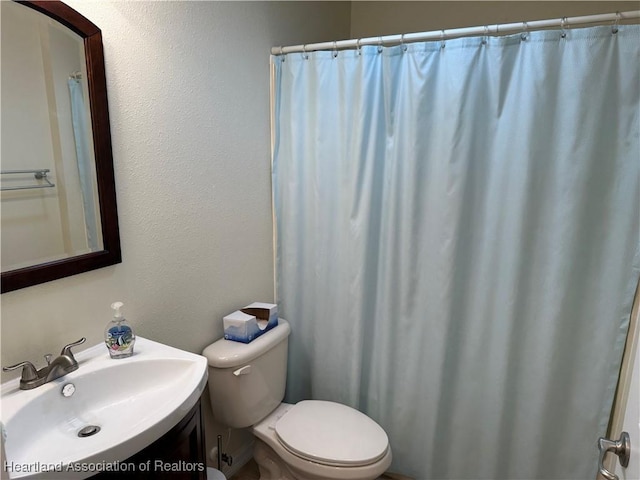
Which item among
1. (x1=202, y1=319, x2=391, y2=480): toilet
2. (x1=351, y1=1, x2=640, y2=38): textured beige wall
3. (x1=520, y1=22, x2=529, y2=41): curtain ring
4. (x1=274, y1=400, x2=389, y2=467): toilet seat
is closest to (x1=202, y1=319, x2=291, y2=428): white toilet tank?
(x1=202, y1=319, x2=391, y2=480): toilet

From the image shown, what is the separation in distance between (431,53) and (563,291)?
99 centimetres

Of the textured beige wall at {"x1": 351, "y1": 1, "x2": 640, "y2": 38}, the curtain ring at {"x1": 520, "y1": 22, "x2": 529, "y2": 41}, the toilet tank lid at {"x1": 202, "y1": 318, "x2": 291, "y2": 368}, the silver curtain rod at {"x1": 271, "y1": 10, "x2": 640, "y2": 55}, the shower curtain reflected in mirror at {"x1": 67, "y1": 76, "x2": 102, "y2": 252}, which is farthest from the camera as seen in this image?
the textured beige wall at {"x1": 351, "y1": 1, "x2": 640, "y2": 38}

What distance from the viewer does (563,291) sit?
5.12ft

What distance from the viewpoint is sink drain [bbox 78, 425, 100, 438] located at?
1106mm

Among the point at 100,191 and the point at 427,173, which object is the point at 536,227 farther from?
the point at 100,191

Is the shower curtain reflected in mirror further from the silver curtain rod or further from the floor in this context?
the floor

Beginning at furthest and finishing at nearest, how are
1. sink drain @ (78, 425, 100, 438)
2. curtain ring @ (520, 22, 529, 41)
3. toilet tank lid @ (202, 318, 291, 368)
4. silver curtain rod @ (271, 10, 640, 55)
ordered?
toilet tank lid @ (202, 318, 291, 368) → curtain ring @ (520, 22, 529, 41) → silver curtain rod @ (271, 10, 640, 55) → sink drain @ (78, 425, 100, 438)

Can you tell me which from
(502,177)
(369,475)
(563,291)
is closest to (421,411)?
(369,475)

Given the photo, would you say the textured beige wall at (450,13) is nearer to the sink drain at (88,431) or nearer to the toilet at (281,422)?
the toilet at (281,422)

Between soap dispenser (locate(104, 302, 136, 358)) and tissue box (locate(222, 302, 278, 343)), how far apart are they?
47 cm

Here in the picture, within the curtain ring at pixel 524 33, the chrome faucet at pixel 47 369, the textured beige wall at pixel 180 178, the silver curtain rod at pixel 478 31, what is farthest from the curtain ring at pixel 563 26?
the chrome faucet at pixel 47 369

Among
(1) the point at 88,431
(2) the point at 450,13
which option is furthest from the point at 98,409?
(2) the point at 450,13

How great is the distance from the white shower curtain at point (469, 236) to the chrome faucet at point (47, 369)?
1.03 meters

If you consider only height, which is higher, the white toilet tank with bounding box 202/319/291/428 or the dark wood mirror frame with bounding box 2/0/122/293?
the dark wood mirror frame with bounding box 2/0/122/293
